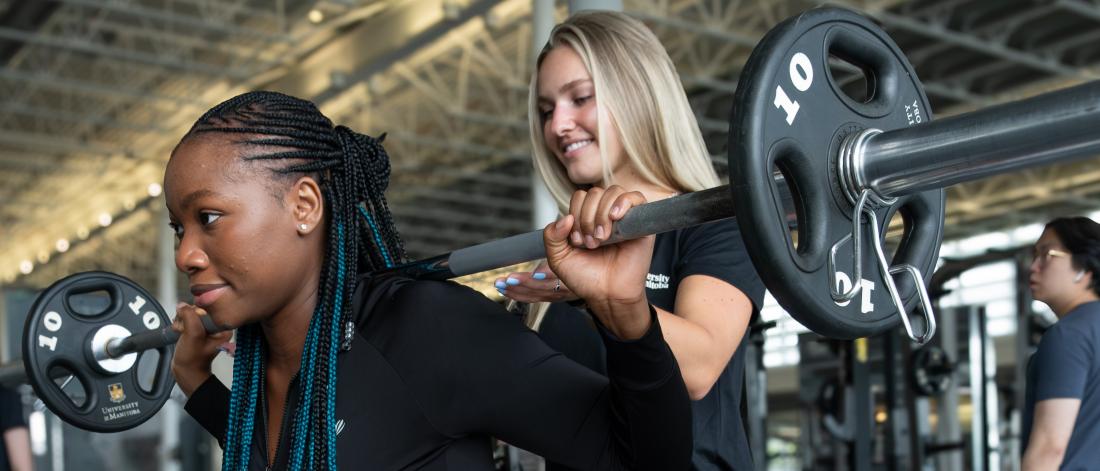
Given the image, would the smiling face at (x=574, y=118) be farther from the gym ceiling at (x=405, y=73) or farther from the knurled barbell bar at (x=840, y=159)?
the gym ceiling at (x=405, y=73)

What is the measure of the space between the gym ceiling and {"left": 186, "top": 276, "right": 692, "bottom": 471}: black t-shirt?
654 centimetres

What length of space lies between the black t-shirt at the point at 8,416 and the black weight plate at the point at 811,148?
3.15 meters

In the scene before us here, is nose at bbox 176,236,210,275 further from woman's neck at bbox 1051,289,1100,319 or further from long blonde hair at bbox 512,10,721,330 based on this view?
woman's neck at bbox 1051,289,1100,319

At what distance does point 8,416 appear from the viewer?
354cm

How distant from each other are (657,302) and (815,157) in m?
0.48

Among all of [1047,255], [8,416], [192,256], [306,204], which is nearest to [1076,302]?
[1047,255]

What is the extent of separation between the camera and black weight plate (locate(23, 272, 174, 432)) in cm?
213

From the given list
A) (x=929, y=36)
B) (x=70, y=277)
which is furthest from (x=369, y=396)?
(x=929, y=36)

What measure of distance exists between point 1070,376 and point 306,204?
190 centimetres

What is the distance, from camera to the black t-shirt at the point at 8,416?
3533 mm

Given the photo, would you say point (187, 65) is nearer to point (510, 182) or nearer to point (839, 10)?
point (510, 182)

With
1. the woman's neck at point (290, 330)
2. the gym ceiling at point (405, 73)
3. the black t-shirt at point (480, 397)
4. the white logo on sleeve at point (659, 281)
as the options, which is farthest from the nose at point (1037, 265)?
the gym ceiling at point (405, 73)

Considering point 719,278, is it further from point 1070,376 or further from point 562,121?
point 1070,376

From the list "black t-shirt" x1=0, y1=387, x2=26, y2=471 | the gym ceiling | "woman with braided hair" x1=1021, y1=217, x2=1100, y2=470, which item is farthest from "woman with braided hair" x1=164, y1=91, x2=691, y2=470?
the gym ceiling
